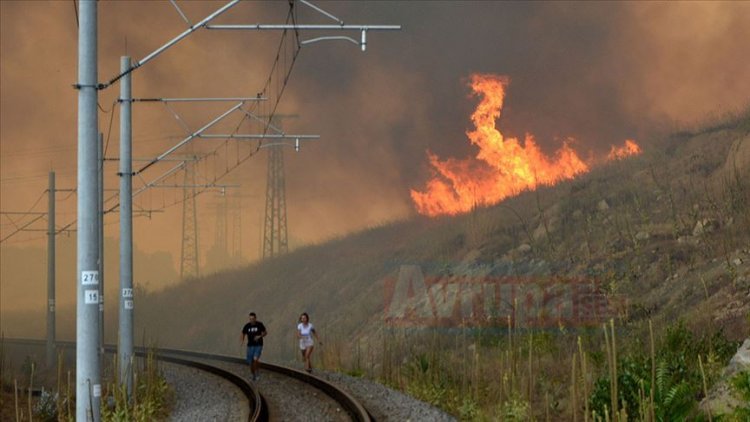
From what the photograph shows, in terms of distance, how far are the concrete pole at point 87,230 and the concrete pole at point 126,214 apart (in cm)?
815

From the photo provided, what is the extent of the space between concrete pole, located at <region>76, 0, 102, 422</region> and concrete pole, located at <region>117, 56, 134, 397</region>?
815 cm

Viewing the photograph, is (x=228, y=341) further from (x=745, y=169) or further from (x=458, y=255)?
(x=745, y=169)

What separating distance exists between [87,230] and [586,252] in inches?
945

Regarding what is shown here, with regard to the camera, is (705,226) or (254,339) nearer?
(254,339)

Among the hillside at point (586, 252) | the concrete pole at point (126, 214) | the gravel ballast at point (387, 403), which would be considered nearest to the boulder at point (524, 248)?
the hillside at point (586, 252)

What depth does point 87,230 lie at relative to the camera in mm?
12805

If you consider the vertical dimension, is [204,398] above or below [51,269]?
below

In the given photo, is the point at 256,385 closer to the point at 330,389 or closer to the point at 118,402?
the point at 330,389

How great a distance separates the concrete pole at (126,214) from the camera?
21.3 metres

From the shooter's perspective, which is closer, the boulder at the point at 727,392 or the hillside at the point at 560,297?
the boulder at the point at 727,392

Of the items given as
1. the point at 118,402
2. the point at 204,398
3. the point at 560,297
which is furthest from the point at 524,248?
the point at 118,402

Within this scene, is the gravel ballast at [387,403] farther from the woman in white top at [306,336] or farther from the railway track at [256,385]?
the woman in white top at [306,336]

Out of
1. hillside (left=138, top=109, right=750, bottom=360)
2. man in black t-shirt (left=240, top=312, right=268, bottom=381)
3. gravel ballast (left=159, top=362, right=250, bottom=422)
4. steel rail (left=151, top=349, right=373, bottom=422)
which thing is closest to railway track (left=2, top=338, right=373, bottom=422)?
steel rail (left=151, top=349, right=373, bottom=422)

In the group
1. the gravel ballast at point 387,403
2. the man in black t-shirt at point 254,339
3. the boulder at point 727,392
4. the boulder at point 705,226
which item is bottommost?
the gravel ballast at point 387,403
